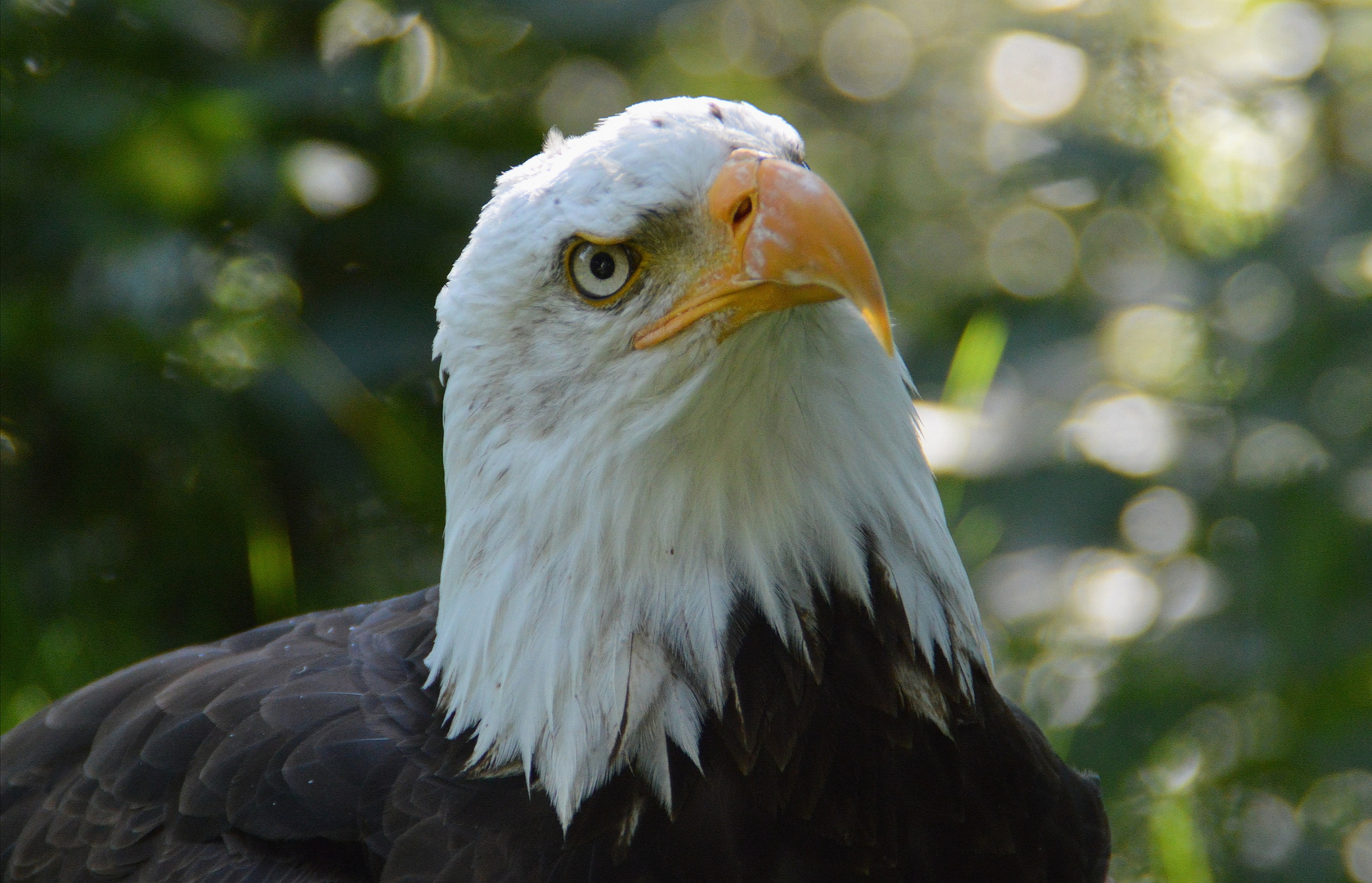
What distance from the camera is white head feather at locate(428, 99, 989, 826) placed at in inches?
78.9

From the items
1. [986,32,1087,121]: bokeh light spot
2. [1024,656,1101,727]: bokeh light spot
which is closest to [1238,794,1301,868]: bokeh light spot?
[1024,656,1101,727]: bokeh light spot

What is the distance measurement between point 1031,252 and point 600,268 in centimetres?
345

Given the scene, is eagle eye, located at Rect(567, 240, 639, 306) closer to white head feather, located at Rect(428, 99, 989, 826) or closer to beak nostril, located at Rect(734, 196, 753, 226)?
white head feather, located at Rect(428, 99, 989, 826)

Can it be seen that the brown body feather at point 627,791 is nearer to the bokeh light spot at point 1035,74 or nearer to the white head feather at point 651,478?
the white head feather at point 651,478

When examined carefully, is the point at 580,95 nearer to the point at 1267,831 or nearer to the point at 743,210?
the point at 743,210

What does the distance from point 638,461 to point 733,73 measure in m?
4.50

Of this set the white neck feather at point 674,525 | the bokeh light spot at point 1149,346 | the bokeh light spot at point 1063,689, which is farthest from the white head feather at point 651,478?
the bokeh light spot at point 1149,346

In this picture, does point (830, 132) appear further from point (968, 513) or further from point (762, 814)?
point (762, 814)

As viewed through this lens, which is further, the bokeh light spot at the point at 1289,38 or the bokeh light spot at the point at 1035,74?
the bokeh light spot at the point at 1035,74

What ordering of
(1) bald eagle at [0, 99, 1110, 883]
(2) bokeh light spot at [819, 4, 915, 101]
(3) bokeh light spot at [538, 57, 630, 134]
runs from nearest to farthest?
(1) bald eagle at [0, 99, 1110, 883] → (3) bokeh light spot at [538, 57, 630, 134] → (2) bokeh light spot at [819, 4, 915, 101]

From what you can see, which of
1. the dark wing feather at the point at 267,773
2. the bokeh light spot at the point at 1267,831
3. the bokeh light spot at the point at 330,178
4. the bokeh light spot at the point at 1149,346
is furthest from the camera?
the bokeh light spot at the point at 330,178

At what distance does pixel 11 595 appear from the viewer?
4238 mm

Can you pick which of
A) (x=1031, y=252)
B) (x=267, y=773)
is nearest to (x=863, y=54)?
(x=1031, y=252)

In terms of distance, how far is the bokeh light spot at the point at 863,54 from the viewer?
6.32 meters
